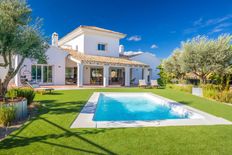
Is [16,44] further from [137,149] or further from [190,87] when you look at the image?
[190,87]

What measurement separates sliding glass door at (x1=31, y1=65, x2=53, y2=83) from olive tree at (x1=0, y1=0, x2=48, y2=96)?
15.2 metres

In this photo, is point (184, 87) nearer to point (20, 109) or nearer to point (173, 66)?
point (173, 66)

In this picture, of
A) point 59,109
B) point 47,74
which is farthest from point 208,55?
point 47,74

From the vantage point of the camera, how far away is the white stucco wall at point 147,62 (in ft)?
113

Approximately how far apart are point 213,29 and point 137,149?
3416 cm

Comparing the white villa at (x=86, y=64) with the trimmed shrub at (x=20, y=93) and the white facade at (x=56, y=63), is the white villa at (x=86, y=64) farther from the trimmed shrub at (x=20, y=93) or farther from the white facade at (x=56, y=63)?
the trimmed shrub at (x=20, y=93)

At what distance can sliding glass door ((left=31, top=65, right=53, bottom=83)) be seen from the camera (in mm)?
23656

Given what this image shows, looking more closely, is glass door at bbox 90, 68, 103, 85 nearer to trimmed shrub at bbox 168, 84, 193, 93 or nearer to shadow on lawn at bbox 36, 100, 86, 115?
trimmed shrub at bbox 168, 84, 193, 93

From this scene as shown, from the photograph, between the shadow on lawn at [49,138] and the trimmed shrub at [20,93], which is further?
the trimmed shrub at [20,93]

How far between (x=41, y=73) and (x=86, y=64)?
Result: 22.4 ft

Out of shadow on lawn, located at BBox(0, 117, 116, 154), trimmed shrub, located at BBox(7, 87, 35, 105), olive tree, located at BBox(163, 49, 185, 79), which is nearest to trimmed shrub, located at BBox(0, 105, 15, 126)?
shadow on lawn, located at BBox(0, 117, 116, 154)

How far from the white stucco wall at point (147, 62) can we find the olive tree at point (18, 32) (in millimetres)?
25645

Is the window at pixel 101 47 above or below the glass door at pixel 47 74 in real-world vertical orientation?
above

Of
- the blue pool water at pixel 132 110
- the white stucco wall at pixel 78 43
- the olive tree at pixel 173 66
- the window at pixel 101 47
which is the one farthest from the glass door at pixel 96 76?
the blue pool water at pixel 132 110
